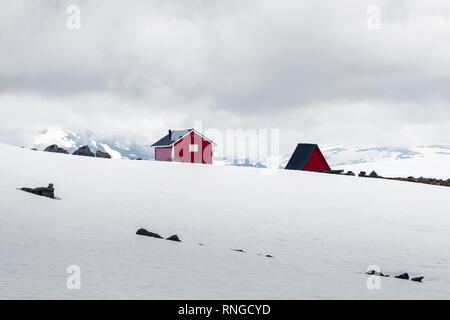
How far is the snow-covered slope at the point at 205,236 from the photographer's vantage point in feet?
31.6


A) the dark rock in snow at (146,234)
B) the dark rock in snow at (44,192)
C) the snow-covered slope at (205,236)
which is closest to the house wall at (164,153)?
the snow-covered slope at (205,236)

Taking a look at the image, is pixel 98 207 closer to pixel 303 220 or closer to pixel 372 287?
pixel 303 220

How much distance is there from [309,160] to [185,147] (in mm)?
13346

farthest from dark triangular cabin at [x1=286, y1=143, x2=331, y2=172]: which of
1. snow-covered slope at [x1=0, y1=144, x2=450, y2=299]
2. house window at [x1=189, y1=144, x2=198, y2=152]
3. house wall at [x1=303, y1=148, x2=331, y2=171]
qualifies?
snow-covered slope at [x1=0, y1=144, x2=450, y2=299]

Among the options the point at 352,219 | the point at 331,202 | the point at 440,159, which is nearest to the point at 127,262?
the point at 352,219

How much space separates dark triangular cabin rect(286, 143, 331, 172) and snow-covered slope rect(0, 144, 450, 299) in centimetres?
1488

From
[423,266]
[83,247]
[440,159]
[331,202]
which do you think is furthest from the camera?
[440,159]

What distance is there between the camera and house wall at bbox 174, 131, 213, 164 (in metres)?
50.7

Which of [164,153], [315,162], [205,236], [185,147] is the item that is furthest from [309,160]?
[205,236]

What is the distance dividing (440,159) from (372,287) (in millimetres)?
91407

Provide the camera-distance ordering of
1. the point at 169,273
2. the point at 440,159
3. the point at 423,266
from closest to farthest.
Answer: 1. the point at 169,273
2. the point at 423,266
3. the point at 440,159

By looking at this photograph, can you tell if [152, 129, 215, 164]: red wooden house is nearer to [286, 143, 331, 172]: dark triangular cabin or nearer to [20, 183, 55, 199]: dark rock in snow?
[286, 143, 331, 172]: dark triangular cabin

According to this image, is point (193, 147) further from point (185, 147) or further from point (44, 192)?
point (44, 192)
